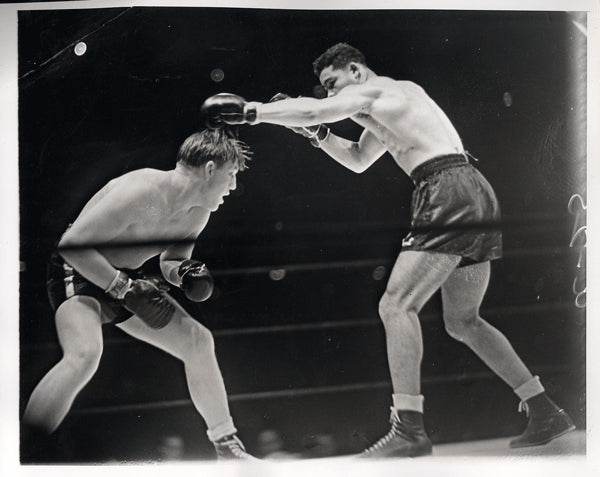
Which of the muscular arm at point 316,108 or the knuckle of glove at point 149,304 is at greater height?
the muscular arm at point 316,108

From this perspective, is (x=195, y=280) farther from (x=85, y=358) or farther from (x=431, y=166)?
(x=431, y=166)

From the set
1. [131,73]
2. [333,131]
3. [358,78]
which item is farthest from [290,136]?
[131,73]

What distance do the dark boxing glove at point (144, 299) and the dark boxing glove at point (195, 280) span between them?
0.29 feet

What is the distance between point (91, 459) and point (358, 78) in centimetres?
169

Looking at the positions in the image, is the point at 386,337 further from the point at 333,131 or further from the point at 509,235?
the point at 333,131

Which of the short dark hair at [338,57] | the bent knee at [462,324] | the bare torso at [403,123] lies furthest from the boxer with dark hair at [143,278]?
the bent knee at [462,324]

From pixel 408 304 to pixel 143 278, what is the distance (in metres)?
0.97

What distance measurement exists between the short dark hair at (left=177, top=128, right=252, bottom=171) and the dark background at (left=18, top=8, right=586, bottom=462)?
0.04 metres

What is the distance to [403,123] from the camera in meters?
2.77

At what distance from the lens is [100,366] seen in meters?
2.74

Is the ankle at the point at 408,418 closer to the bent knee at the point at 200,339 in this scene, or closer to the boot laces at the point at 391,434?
the boot laces at the point at 391,434

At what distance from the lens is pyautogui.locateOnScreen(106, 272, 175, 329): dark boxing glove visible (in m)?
2.71

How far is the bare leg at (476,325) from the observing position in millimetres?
2795

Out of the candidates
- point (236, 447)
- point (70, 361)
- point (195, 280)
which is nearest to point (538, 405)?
point (236, 447)
